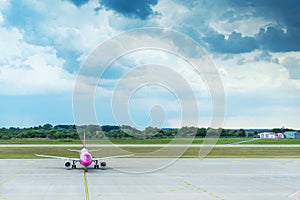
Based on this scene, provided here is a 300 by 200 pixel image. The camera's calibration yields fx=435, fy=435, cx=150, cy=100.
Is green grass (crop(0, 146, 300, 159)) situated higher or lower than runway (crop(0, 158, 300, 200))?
higher

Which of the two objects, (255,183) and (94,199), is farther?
(255,183)

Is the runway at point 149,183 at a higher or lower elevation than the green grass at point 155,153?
lower

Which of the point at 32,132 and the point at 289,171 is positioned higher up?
the point at 32,132

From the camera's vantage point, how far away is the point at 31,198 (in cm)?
3039

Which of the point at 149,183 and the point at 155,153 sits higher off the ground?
the point at 155,153

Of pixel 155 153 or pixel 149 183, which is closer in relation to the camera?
pixel 149 183

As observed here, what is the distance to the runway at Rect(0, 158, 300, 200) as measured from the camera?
3219cm

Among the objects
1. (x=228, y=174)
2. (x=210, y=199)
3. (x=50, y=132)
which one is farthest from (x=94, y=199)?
(x=50, y=132)

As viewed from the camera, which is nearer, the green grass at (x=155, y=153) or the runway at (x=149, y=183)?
the runway at (x=149, y=183)

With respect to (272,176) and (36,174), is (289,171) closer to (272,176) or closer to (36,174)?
(272,176)

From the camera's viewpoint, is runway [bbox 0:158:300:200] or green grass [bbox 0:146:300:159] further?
green grass [bbox 0:146:300:159]

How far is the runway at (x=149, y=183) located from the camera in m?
32.2

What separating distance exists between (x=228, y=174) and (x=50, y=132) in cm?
11027

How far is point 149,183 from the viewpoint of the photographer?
3925cm
